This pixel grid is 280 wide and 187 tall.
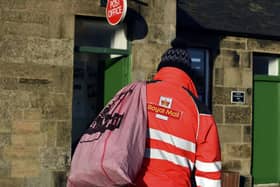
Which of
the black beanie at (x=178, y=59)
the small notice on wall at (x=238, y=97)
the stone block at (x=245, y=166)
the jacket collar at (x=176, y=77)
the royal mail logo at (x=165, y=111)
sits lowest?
the stone block at (x=245, y=166)

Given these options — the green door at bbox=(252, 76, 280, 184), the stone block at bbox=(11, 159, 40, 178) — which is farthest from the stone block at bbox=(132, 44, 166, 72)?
the green door at bbox=(252, 76, 280, 184)

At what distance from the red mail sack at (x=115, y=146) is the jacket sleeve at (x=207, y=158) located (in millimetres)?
309

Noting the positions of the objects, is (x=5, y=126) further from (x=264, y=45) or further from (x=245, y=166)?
(x=264, y=45)

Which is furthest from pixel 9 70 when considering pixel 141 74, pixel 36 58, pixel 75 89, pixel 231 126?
pixel 231 126

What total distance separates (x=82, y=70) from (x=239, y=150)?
3.63 m

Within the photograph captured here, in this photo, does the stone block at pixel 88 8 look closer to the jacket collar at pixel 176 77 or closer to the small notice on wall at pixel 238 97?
the small notice on wall at pixel 238 97

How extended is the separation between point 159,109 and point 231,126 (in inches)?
312

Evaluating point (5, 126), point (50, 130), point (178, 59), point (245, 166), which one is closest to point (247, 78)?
point (245, 166)

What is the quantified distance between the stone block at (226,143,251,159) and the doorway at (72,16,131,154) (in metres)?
2.83

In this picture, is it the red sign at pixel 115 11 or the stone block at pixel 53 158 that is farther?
the stone block at pixel 53 158

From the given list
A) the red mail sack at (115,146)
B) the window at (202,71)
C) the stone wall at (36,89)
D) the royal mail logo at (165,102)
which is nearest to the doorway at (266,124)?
the window at (202,71)

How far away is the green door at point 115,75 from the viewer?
8.81 meters

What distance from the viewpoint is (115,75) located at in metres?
9.06

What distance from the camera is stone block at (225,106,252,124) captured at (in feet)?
35.5
